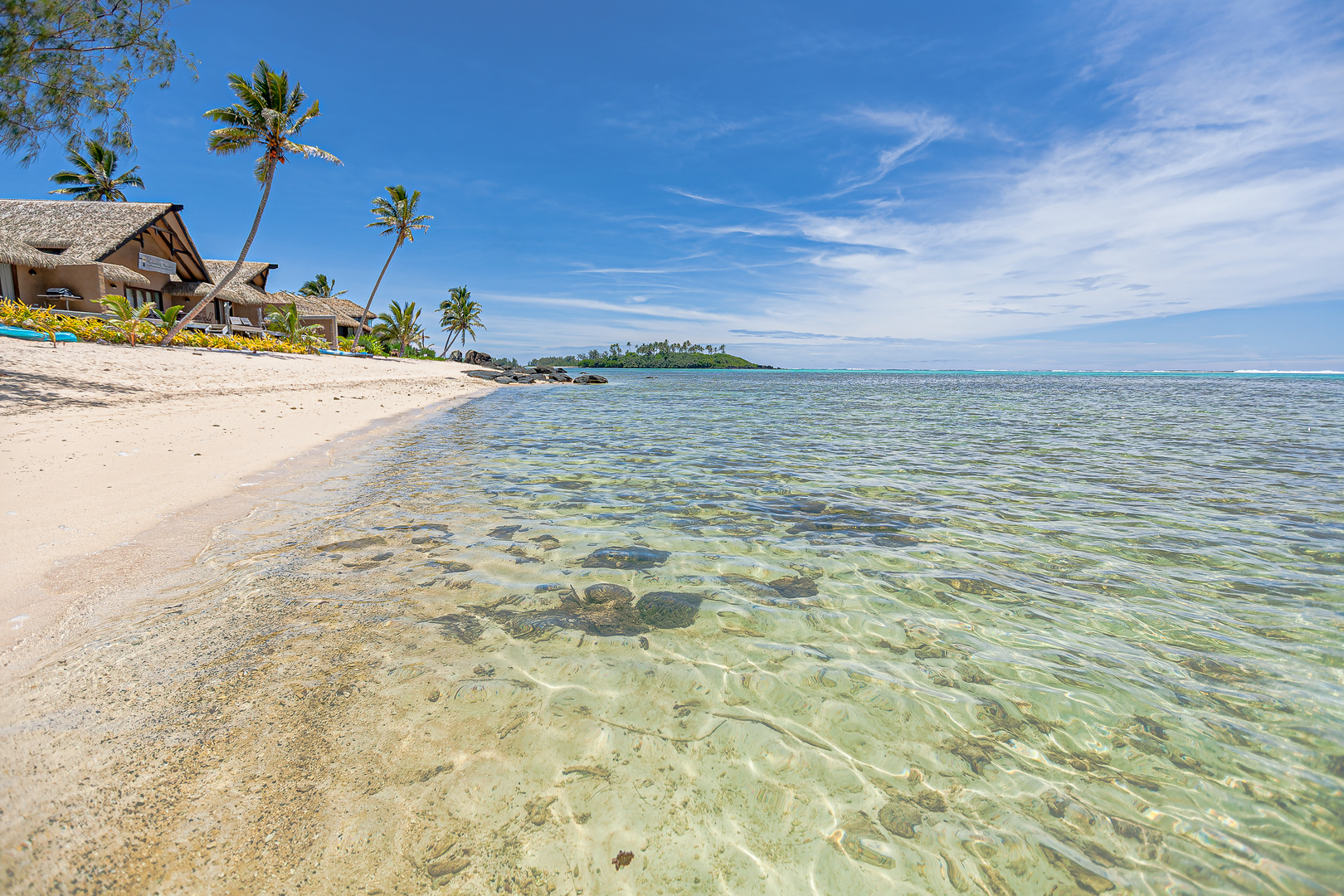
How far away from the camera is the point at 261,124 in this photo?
76.8 ft

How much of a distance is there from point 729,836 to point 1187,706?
265 cm

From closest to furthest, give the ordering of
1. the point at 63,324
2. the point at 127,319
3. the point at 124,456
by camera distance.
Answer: the point at 124,456
the point at 63,324
the point at 127,319

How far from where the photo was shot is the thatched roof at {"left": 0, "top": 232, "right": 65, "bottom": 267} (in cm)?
2366

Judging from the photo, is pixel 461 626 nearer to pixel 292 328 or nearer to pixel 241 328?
pixel 292 328

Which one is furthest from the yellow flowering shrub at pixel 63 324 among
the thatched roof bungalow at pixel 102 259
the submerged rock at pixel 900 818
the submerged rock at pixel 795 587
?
the submerged rock at pixel 900 818

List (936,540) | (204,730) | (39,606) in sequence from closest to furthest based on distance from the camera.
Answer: (204,730) → (39,606) → (936,540)

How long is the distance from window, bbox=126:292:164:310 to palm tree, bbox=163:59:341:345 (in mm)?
11075

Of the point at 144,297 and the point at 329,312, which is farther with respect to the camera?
the point at 329,312

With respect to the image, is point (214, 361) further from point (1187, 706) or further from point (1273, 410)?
point (1273, 410)

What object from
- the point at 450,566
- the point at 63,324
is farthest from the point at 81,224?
the point at 450,566

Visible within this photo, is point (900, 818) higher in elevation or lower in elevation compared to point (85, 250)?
lower

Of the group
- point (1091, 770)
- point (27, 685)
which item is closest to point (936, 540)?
point (1091, 770)

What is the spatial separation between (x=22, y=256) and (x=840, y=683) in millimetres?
38074

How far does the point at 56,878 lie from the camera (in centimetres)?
167
